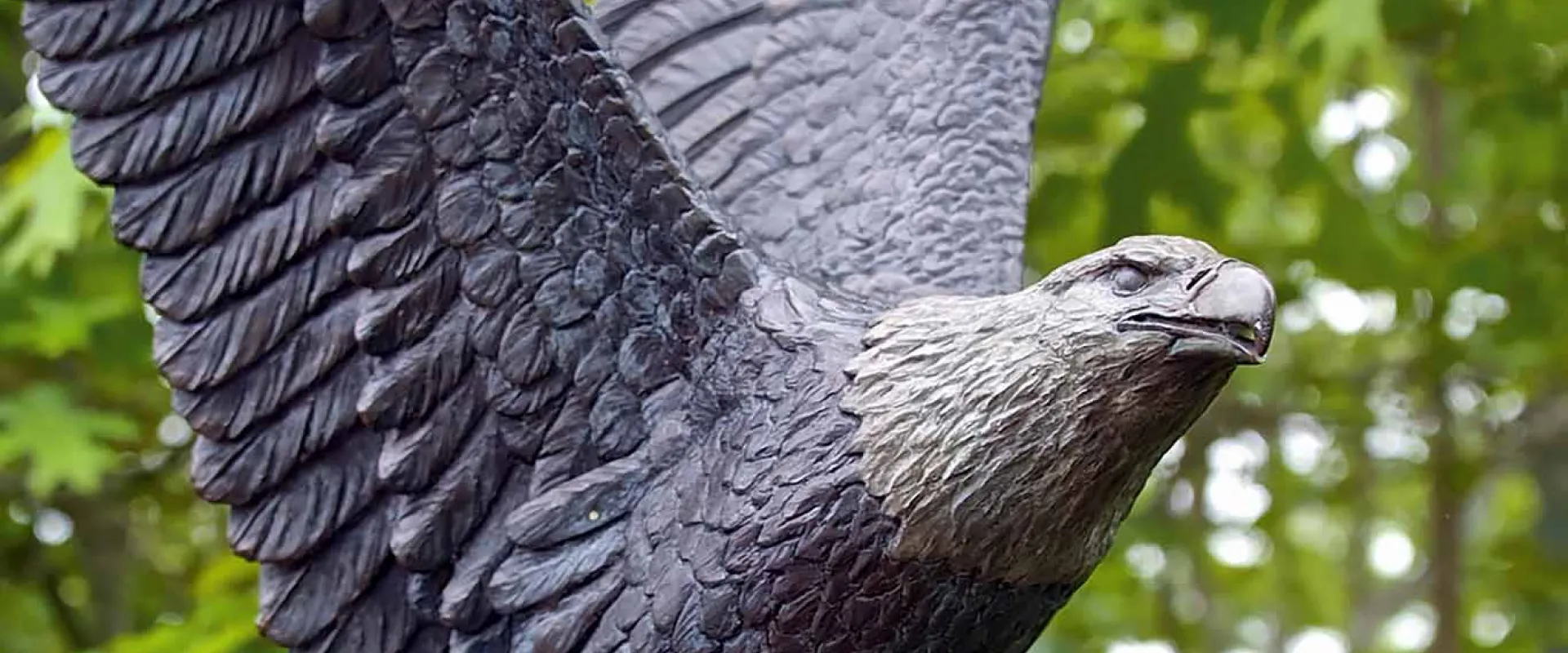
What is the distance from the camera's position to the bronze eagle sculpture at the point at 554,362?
59.6 inches

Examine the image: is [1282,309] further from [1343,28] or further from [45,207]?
[45,207]

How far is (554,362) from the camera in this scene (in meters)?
1.66

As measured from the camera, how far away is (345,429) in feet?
5.58

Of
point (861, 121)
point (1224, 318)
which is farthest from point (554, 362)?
point (861, 121)

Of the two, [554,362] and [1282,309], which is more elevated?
[554,362]

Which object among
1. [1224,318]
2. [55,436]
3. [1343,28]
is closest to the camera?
[1224,318]

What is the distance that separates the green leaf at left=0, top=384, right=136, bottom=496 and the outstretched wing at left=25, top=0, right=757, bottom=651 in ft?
3.80

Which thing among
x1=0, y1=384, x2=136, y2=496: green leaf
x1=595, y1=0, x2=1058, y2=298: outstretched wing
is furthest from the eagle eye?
x1=0, y1=384, x2=136, y2=496: green leaf

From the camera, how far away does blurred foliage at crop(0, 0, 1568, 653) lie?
280 cm

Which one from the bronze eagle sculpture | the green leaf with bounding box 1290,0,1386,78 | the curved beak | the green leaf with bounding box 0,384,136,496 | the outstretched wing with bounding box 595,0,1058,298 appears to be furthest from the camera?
the green leaf with bounding box 0,384,136,496

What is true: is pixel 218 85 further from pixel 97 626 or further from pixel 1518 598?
pixel 1518 598

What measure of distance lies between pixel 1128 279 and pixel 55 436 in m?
1.88

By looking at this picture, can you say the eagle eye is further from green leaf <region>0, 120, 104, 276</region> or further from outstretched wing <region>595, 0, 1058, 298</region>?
green leaf <region>0, 120, 104, 276</region>

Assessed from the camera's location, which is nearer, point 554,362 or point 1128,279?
point 1128,279
